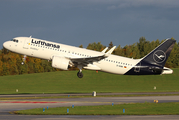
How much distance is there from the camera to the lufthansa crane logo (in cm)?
4856

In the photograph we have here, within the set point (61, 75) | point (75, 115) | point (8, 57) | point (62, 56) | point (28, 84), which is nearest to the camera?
point (75, 115)

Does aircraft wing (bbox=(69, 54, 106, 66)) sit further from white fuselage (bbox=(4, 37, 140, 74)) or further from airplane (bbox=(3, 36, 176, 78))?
white fuselage (bbox=(4, 37, 140, 74))

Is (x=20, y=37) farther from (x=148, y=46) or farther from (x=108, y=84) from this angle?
(x=148, y=46)

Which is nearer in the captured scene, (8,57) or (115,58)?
(115,58)

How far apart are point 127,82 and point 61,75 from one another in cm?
2552

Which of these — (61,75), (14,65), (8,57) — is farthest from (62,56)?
(8,57)

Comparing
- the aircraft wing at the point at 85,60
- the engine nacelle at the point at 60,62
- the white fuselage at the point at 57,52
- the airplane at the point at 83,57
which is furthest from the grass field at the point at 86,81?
the engine nacelle at the point at 60,62

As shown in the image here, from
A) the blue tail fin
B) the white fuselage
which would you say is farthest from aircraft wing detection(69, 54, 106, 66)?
the blue tail fin

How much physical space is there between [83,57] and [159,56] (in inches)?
540

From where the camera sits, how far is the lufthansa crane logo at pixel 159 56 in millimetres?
48562

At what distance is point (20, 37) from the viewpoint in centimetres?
4631

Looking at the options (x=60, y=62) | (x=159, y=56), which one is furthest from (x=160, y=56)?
(x=60, y=62)

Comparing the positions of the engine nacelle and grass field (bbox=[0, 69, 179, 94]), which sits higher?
grass field (bbox=[0, 69, 179, 94])

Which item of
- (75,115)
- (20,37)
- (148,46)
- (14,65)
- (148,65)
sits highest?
(148,46)
